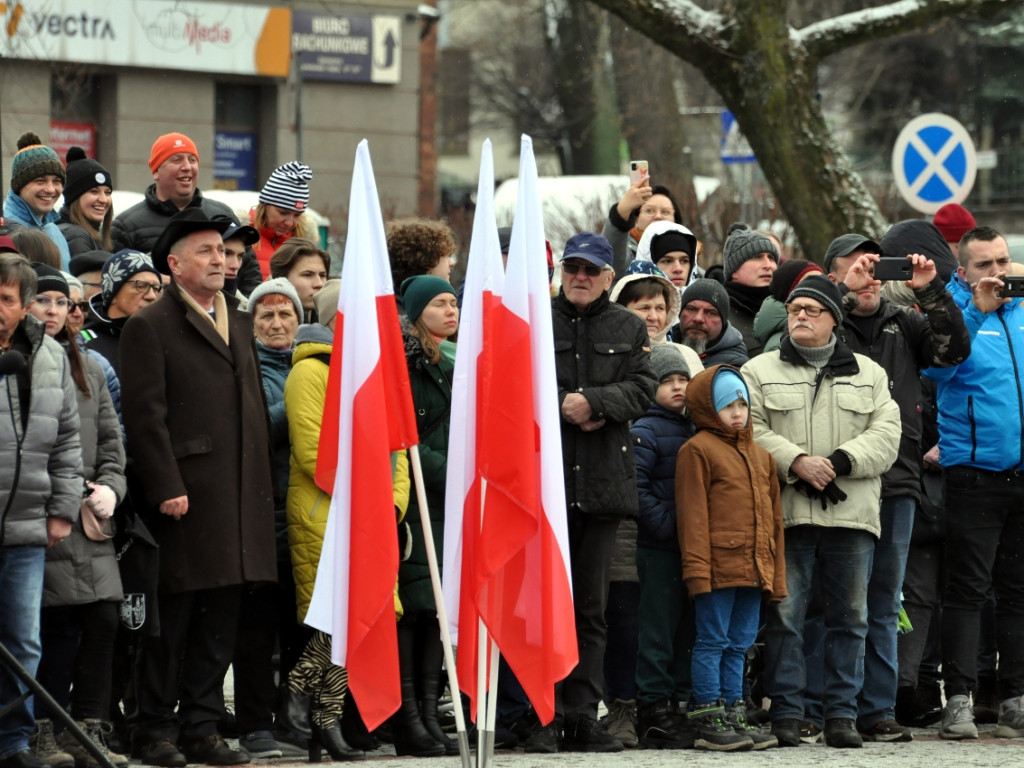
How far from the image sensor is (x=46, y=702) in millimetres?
6422

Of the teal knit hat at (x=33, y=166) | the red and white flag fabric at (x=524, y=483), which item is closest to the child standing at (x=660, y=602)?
the red and white flag fabric at (x=524, y=483)

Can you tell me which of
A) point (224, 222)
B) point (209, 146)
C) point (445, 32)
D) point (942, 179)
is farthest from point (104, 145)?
point (445, 32)

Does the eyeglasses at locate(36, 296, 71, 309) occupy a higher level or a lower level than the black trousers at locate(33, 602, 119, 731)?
higher

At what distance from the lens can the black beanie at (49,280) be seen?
7180 millimetres

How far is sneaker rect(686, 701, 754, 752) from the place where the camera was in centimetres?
798

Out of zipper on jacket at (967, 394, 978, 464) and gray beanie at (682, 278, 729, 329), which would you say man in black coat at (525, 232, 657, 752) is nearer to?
gray beanie at (682, 278, 729, 329)

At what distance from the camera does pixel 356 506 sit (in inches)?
A: 255

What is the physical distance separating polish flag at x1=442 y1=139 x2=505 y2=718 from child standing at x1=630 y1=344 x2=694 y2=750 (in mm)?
1743

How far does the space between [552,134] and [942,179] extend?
29614mm

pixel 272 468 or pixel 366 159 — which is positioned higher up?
pixel 366 159

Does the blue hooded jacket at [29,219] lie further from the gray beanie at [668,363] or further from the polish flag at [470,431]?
the polish flag at [470,431]

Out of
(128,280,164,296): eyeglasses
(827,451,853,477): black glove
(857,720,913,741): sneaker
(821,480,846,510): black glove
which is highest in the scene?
(128,280,164,296): eyeglasses

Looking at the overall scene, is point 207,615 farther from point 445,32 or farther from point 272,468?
point 445,32

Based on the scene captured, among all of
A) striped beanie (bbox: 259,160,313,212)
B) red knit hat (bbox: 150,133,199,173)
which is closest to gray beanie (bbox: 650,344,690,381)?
striped beanie (bbox: 259,160,313,212)
